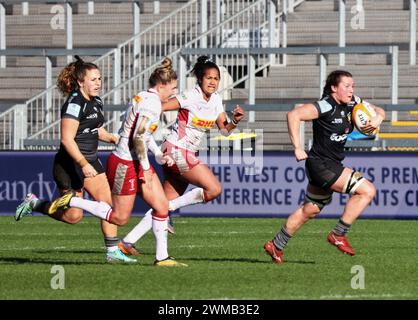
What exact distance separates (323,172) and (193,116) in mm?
2447

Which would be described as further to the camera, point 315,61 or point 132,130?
point 315,61

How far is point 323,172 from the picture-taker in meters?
14.0

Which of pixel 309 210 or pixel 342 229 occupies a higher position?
pixel 309 210

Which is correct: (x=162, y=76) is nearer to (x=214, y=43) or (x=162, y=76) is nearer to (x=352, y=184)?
(x=352, y=184)

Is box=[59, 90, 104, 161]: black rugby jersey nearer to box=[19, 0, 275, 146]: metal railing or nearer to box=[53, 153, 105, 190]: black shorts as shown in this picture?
box=[53, 153, 105, 190]: black shorts

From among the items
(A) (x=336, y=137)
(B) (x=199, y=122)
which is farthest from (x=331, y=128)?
(B) (x=199, y=122)

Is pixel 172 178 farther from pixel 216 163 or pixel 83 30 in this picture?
pixel 83 30

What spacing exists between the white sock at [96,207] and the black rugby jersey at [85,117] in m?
0.91

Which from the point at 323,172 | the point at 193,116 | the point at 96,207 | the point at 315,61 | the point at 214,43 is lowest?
the point at 96,207

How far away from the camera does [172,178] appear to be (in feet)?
53.6

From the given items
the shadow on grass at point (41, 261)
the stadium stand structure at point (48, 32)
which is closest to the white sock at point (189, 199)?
the shadow on grass at point (41, 261)

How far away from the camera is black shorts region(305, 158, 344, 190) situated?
14016 mm

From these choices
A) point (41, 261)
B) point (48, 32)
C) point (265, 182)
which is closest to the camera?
point (41, 261)

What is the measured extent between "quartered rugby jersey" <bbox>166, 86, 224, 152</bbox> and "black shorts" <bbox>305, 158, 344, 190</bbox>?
2.16 m
